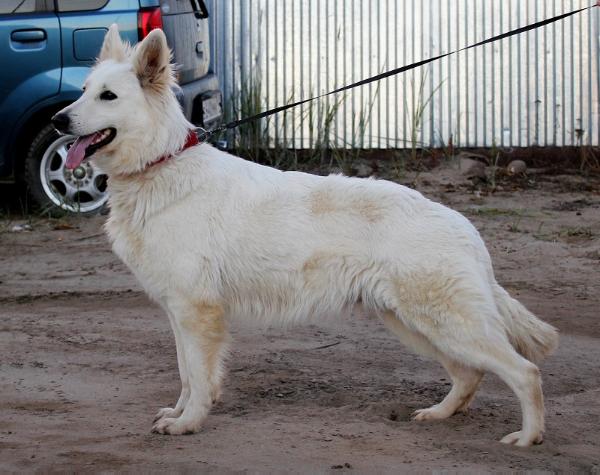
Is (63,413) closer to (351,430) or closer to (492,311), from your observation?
(351,430)

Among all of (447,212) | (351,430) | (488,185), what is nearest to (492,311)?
(447,212)

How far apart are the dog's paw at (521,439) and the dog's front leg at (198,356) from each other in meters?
1.33

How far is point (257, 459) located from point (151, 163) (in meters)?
1.53

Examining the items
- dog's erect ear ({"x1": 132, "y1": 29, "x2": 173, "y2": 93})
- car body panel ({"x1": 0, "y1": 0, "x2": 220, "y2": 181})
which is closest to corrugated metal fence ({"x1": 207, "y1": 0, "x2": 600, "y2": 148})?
car body panel ({"x1": 0, "y1": 0, "x2": 220, "y2": 181})

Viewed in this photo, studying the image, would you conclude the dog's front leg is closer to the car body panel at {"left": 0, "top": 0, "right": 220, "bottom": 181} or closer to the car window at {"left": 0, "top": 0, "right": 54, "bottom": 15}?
the car body panel at {"left": 0, "top": 0, "right": 220, "bottom": 181}

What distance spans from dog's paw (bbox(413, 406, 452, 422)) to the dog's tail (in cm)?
49

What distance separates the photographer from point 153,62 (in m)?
5.17

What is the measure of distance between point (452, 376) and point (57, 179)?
5526 millimetres

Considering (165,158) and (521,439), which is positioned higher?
(165,158)

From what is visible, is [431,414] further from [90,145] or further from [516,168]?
[516,168]

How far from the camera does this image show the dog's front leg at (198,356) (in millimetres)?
4949

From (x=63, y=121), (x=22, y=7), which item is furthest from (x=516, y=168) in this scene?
(x=63, y=121)

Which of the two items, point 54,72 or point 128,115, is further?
point 54,72

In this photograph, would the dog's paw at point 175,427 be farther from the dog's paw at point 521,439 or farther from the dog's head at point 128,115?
the dog's paw at point 521,439
